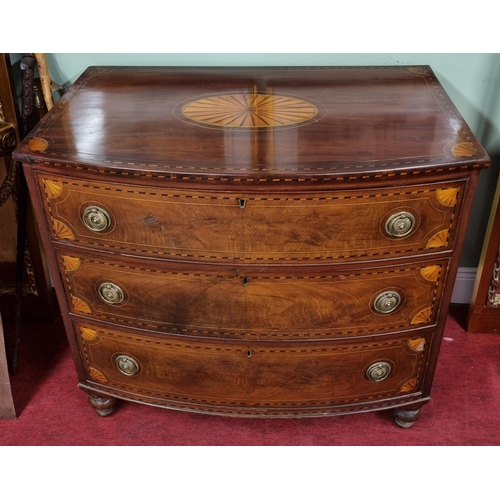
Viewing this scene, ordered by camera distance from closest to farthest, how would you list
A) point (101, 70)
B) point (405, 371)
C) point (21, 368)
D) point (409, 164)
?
point (409, 164), point (405, 371), point (101, 70), point (21, 368)

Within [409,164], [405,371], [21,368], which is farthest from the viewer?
[21,368]

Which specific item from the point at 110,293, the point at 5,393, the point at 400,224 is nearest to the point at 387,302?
the point at 400,224

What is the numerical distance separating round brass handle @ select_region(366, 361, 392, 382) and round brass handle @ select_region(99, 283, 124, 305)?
30.3 inches

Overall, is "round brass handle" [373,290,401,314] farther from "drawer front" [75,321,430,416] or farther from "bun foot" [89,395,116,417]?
"bun foot" [89,395,116,417]

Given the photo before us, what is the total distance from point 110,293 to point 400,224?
2.69 feet

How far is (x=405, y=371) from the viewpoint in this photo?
72.7 inches

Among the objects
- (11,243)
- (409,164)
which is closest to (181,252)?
(409,164)

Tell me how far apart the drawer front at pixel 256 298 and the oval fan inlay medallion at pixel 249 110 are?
15.7 inches

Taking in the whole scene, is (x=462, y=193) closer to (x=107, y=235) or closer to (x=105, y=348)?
(x=107, y=235)

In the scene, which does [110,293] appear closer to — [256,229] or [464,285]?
[256,229]

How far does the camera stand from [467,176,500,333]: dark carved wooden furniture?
217cm

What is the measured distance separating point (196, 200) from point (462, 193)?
66 centimetres

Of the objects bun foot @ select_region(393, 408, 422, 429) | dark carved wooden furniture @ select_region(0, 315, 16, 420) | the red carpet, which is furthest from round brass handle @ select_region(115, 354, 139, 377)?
bun foot @ select_region(393, 408, 422, 429)

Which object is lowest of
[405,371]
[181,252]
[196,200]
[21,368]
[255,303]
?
[21,368]
